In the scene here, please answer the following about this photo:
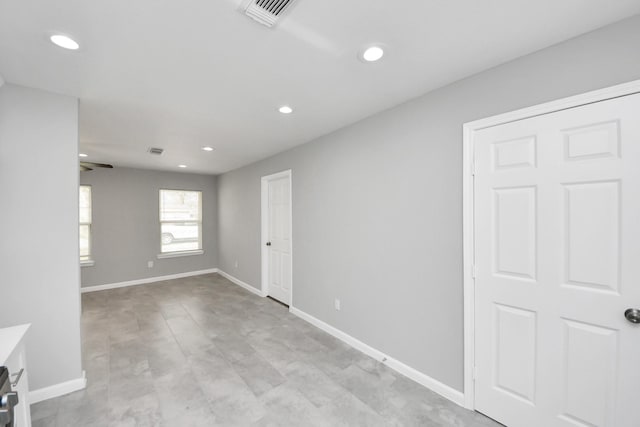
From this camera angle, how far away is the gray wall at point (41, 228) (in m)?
1.98

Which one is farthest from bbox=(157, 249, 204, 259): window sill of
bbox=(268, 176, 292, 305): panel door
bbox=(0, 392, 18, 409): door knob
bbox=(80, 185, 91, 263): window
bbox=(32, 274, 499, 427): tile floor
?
bbox=(0, 392, 18, 409): door knob

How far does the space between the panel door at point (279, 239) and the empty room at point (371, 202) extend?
2.86 ft

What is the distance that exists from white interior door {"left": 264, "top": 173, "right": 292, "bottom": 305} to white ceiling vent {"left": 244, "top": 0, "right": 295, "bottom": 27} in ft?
8.97

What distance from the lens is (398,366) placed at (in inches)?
94.9

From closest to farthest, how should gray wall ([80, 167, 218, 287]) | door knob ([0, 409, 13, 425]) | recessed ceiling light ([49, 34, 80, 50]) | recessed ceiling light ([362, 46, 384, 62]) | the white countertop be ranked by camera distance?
door knob ([0, 409, 13, 425]), the white countertop, recessed ceiling light ([49, 34, 80, 50]), recessed ceiling light ([362, 46, 384, 62]), gray wall ([80, 167, 218, 287])

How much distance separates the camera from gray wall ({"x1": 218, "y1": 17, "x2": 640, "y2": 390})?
5.15ft

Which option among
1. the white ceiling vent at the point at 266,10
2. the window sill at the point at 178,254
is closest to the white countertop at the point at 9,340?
the white ceiling vent at the point at 266,10

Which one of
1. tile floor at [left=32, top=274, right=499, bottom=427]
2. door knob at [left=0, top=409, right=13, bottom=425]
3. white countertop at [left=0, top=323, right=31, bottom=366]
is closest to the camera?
door knob at [left=0, top=409, right=13, bottom=425]

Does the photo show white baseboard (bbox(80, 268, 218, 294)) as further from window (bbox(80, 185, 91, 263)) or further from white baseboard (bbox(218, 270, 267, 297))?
window (bbox(80, 185, 91, 263))

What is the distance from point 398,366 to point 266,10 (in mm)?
2874

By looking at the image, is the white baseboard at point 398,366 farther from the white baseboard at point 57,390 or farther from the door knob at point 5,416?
the door knob at point 5,416

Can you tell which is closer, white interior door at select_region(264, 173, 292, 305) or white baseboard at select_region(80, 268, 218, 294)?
white interior door at select_region(264, 173, 292, 305)

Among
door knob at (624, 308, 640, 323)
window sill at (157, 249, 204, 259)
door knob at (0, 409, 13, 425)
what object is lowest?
window sill at (157, 249, 204, 259)

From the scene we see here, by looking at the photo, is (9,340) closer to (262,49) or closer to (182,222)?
(262,49)
